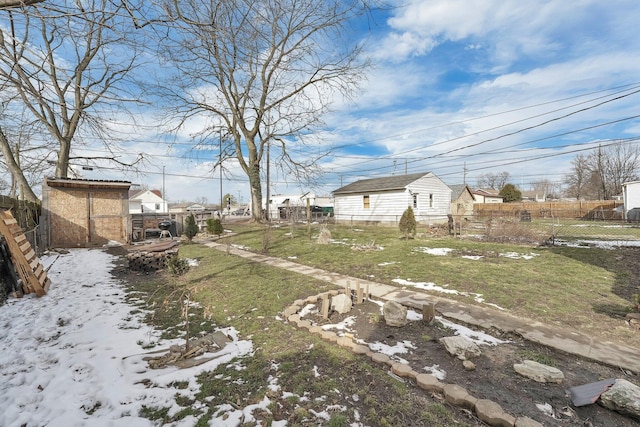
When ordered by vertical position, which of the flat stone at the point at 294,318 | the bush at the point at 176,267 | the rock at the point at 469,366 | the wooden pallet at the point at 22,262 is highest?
the wooden pallet at the point at 22,262

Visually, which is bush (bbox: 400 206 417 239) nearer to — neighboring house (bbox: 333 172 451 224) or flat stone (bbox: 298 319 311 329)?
neighboring house (bbox: 333 172 451 224)

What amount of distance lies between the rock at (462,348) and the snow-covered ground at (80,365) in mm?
2363

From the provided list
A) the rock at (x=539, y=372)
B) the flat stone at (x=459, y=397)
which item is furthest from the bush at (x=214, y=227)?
the rock at (x=539, y=372)

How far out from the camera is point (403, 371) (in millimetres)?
2689

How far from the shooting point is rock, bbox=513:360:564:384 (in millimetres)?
2553

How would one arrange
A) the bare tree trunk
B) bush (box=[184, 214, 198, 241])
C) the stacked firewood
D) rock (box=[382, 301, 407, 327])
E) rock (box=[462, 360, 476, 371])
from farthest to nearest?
bush (box=[184, 214, 198, 241])
the bare tree trunk
the stacked firewood
rock (box=[382, 301, 407, 327])
rock (box=[462, 360, 476, 371])

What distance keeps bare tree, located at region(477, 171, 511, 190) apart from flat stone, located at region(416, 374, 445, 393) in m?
71.8

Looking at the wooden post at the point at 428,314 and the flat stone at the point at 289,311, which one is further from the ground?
the wooden post at the point at 428,314

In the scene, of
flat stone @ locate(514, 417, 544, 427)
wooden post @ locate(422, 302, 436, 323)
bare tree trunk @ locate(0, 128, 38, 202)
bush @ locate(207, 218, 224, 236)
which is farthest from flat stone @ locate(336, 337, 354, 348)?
bare tree trunk @ locate(0, 128, 38, 202)

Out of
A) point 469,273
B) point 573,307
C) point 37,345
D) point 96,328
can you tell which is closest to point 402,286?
point 469,273

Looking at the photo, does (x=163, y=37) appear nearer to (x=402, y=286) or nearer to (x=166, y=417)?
(x=166, y=417)

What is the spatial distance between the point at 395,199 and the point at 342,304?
17.1 metres

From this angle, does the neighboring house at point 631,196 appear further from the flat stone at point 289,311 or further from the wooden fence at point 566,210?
the flat stone at point 289,311

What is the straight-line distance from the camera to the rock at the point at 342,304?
438 cm
